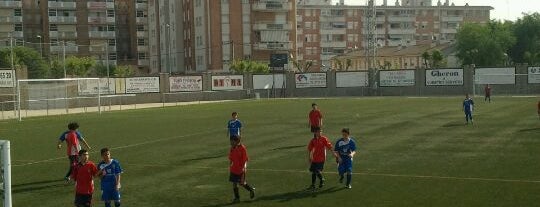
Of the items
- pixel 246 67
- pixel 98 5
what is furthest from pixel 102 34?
pixel 246 67

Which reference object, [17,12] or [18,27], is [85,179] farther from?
[17,12]

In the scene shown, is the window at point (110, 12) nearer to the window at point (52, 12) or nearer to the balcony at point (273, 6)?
the window at point (52, 12)

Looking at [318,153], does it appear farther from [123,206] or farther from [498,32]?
[498,32]

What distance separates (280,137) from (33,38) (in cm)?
9451

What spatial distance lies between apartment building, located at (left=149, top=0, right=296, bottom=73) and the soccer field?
62.6 m

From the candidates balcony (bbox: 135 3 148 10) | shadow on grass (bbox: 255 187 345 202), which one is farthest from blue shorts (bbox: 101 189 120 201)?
balcony (bbox: 135 3 148 10)

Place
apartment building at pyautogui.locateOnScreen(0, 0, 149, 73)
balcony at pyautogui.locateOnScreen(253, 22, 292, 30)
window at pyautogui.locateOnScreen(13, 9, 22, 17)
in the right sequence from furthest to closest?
1. window at pyautogui.locateOnScreen(13, 9, 22, 17)
2. apartment building at pyautogui.locateOnScreen(0, 0, 149, 73)
3. balcony at pyautogui.locateOnScreen(253, 22, 292, 30)

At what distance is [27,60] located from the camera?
86.8m

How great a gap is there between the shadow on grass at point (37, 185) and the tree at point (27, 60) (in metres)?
68.9

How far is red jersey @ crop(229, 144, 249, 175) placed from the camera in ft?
48.5

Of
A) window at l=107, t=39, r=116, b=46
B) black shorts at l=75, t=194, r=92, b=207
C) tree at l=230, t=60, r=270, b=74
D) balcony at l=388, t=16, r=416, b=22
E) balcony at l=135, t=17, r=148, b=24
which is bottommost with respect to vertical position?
black shorts at l=75, t=194, r=92, b=207

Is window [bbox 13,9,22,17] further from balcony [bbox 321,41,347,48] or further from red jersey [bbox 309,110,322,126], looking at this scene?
red jersey [bbox 309,110,322,126]

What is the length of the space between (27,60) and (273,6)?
36.6 m

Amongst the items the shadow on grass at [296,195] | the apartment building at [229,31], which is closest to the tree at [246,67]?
the apartment building at [229,31]
